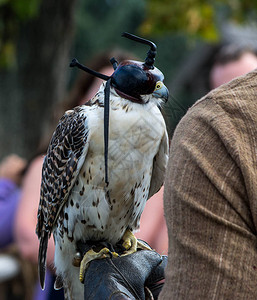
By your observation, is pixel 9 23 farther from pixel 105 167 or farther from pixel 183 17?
pixel 105 167

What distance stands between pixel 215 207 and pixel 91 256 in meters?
0.74

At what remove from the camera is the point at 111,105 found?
1.58 m

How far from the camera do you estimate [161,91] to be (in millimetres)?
1453

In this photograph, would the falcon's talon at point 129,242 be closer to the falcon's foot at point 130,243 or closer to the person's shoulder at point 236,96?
the falcon's foot at point 130,243

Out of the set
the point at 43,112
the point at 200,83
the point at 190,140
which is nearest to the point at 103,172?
the point at 190,140

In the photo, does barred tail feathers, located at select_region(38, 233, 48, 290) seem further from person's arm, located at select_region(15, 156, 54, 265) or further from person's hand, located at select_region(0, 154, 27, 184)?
person's hand, located at select_region(0, 154, 27, 184)

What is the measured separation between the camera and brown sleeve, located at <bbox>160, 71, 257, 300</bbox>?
118 centimetres

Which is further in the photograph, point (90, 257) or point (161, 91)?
point (90, 257)

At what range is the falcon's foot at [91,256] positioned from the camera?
71.0 inches

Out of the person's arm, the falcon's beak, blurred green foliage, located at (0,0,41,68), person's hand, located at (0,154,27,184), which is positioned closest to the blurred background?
blurred green foliage, located at (0,0,41,68)

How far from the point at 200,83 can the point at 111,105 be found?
567 centimetres

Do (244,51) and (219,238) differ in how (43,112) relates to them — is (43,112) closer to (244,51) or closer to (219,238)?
(244,51)

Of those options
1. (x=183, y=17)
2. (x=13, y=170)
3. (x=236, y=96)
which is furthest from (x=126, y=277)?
(x=183, y=17)

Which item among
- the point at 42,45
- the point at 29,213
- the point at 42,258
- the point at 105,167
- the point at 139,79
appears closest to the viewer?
the point at 139,79
